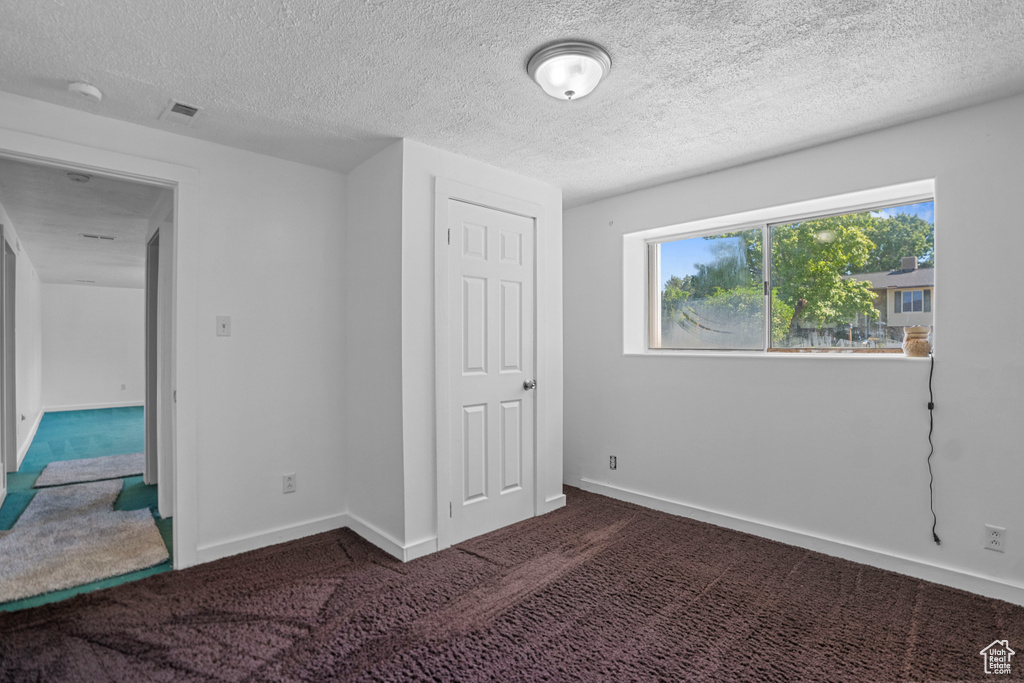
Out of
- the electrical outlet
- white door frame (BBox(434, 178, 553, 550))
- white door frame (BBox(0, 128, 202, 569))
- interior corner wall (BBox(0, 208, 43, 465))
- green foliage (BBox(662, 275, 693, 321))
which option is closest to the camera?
the electrical outlet

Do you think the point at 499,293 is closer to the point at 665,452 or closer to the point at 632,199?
the point at 632,199

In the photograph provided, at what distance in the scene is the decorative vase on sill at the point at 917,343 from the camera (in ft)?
8.79

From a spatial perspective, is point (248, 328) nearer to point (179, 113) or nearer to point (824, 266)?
point (179, 113)

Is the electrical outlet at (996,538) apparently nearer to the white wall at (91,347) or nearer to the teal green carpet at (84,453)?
the teal green carpet at (84,453)

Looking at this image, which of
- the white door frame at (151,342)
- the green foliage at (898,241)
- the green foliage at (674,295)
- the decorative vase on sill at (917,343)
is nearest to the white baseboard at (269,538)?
the white door frame at (151,342)

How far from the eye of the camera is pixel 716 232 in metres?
3.69

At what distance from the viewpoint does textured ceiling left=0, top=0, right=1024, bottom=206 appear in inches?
70.1

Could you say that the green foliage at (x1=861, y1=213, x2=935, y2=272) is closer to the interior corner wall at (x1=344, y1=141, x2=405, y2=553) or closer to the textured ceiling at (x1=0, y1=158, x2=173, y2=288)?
the interior corner wall at (x1=344, y1=141, x2=405, y2=553)

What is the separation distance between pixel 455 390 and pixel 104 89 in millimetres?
2198

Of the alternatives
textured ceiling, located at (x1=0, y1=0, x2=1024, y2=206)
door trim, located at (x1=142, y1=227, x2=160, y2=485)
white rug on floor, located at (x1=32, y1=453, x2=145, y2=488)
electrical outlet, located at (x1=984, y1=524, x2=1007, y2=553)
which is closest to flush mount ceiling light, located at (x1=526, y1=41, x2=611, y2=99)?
textured ceiling, located at (x1=0, y1=0, x2=1024, y2=206)

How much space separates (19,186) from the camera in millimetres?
3566

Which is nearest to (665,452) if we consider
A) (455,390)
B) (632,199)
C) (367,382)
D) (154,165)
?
(455,390)

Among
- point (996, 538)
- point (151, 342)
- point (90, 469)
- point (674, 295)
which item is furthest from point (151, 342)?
point (996, 538)

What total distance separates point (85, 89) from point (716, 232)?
3617mm
